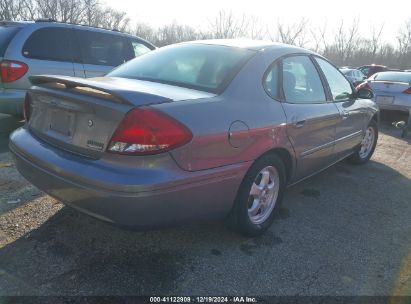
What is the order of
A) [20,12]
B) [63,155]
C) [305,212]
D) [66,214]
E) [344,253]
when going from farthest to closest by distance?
[20,12]
[305,212]
[66,214]
[344,253]
[63,155]

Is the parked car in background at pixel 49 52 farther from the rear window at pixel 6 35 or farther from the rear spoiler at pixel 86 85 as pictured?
the rear spoiler at pixel 86 85

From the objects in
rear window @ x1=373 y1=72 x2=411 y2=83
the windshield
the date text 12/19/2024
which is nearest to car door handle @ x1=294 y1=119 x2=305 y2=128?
the windshield

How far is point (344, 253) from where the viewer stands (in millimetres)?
2928

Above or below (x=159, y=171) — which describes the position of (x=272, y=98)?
above

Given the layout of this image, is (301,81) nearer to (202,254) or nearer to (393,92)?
(202,254)

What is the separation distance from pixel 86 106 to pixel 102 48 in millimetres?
4472

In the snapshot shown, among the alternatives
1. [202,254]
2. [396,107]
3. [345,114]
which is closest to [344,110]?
[345,114]

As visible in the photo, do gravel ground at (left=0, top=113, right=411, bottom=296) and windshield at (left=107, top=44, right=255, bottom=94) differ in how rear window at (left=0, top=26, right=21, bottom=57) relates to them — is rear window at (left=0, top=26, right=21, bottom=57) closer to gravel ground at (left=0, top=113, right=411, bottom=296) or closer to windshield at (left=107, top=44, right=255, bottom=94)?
gravel ground at (left=0, top=113, right=411, bottom=296)

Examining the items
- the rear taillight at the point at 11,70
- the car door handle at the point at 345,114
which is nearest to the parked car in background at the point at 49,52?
the rear taillight at the point at 11,70

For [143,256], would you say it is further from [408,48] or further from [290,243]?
Result: [408,48]

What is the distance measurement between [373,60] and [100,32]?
197 feet

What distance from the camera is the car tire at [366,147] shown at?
17.2 feet

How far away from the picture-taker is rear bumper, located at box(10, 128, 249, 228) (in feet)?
6.93

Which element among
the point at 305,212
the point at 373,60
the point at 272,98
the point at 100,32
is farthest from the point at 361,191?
the point at 373,60
